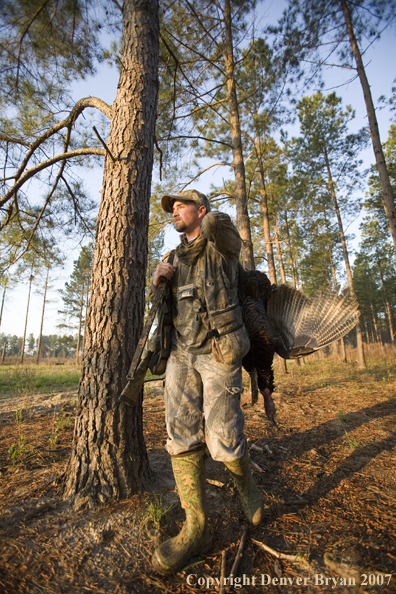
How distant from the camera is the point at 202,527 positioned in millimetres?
1805

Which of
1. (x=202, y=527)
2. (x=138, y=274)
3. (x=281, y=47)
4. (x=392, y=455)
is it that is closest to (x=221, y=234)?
(x=138, y=274)

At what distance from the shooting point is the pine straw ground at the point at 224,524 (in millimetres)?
1554

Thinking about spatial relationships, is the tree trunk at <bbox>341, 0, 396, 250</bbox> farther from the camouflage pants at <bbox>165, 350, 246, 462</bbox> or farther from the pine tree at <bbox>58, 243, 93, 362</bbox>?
the pine tree at <bbox>58, 243, 93, 362</bbox>

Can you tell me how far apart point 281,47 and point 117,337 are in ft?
27.2

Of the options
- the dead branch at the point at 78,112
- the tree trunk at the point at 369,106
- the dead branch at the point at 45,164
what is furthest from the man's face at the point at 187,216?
the tree trunk at the point at 369,106

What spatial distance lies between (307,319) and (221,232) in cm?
131

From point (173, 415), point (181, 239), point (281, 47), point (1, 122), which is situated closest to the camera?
point (173, 415)

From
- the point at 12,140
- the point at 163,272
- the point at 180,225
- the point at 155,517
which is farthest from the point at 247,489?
the point at 12,140

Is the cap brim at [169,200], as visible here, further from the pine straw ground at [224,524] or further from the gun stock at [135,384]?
the pine straw ground at [224,524]

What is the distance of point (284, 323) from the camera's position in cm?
278

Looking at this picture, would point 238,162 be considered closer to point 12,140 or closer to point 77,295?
point 12,140

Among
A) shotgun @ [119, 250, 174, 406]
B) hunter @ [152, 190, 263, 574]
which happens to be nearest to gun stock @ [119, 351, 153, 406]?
shotgun @ [119, 250, 174, 406]

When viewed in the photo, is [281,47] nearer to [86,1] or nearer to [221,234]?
[86,1]

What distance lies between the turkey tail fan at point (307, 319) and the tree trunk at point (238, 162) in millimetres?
3997
